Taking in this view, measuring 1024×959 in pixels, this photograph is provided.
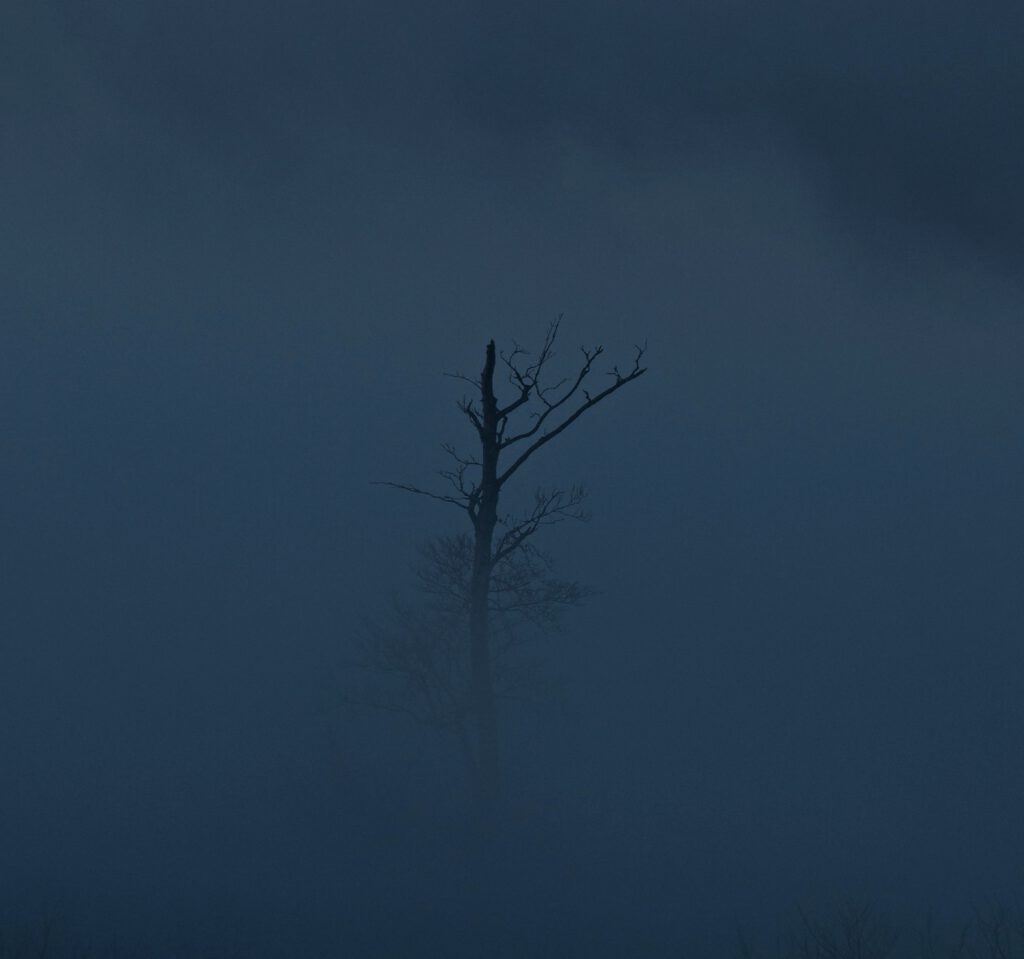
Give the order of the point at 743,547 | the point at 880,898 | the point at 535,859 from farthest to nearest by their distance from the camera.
A: the point at 743,547 → the point at 535,859 → the point at 880,898

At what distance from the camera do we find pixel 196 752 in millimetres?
11992

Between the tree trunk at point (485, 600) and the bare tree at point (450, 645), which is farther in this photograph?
the bare tree at point (450, 645)

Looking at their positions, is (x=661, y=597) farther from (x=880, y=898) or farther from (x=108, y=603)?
(x=108, y=603)

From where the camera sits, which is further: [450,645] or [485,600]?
[450,645]

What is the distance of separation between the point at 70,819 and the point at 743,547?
12.2 metres

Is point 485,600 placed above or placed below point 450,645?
below

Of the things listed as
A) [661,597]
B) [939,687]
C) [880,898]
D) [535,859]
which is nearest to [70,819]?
[535,859]

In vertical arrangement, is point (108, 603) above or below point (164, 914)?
above

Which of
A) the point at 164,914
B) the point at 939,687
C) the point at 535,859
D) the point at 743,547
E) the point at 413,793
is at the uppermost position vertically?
the point at 743,547

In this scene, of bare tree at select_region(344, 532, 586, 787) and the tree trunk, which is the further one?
bare tree at select_region(344, 532, 586, 787)

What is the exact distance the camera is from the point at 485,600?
10312 millimetres

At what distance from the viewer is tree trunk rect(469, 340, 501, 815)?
9.91 metres

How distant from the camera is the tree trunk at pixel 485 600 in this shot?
390 inches

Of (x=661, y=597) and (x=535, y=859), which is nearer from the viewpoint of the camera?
(x=535, y=859)
